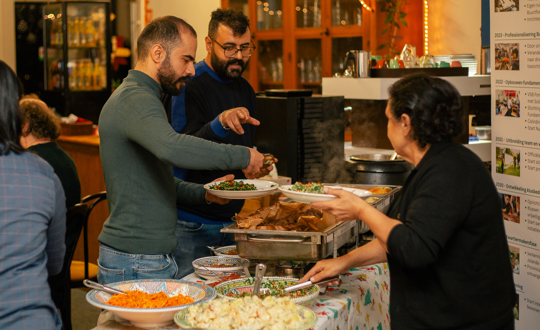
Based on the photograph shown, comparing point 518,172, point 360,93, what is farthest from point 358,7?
point 518,172

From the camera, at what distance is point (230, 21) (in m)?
2.48

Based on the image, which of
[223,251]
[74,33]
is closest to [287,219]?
[223,251]

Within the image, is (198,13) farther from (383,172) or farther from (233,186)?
(233,186)

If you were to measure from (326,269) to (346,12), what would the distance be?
4.14 metres

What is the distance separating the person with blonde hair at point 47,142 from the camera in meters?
3.26

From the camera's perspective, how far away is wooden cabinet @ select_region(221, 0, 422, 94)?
17.5 feet

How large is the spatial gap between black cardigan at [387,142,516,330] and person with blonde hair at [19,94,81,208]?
2310 millimetres

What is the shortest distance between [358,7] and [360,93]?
6.16 ft

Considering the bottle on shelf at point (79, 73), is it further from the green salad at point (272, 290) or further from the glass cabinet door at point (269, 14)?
the green salad at point (272, 290)

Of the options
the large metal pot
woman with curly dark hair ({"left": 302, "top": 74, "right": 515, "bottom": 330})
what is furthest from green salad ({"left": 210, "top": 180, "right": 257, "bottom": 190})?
the large metal pot

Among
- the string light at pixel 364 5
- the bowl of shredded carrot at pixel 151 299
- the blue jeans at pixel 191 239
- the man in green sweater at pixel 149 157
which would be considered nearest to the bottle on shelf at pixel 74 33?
the string light at pixel 364 5

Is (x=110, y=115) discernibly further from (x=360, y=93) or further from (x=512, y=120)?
(x=360, y=93)

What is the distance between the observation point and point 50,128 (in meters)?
3.33

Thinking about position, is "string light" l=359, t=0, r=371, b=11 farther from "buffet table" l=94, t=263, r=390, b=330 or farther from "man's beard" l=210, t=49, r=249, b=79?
"buffet table" l=94, t=263, r=390, b=330
